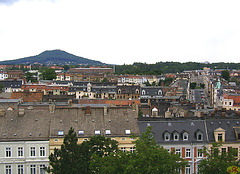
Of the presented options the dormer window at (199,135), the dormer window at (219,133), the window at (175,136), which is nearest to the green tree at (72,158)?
the window at (175,136)

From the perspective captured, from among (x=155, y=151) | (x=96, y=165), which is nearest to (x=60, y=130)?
(x=96, y=165)

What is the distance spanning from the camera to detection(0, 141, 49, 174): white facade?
4241 centimetres

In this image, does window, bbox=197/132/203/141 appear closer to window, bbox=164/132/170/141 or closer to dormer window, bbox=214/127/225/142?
dormer window, bbox=214/127/225/142

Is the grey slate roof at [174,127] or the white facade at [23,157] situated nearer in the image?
the white facade at [23,157]

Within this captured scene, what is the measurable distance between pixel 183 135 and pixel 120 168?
1668 centimetres

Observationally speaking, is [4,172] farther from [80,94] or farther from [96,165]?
[80,94]

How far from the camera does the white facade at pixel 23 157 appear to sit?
42406 mm

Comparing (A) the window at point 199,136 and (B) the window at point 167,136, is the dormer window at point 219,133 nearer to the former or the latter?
(A) the window at point 199,136

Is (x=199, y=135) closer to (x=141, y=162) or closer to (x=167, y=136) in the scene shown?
(x=167, y=136)

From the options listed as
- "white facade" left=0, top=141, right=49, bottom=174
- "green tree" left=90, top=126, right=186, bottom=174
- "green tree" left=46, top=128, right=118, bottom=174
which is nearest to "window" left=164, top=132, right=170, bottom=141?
"green tree" left=46, top=128, right=118, bottom=174

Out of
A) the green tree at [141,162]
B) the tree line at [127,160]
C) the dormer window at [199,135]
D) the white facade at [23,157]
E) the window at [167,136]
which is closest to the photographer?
the green tree at [141,162]

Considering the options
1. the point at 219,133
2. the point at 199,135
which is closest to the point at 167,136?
the point at 199,135

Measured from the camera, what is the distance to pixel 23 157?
42.7 metres

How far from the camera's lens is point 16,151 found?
1684 inches
